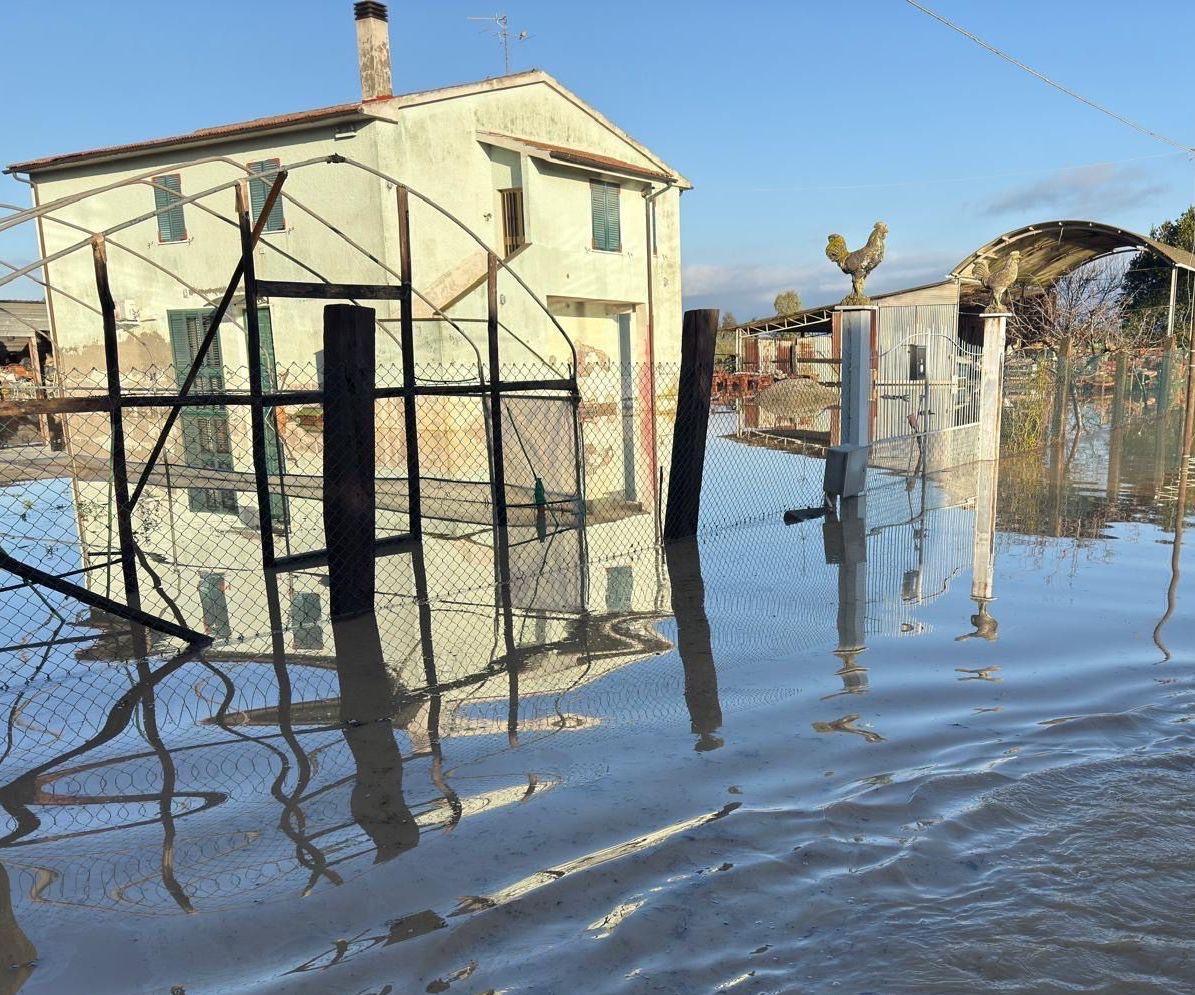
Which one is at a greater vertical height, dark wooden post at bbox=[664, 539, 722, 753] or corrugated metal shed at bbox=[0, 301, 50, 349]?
corrugated metal shed at bbox=[0, 301, 50, 349]

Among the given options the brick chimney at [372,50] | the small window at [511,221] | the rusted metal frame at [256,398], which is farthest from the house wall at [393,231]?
the rusted metal frame at [256,398]

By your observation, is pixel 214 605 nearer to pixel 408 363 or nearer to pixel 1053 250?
pixel 408 363

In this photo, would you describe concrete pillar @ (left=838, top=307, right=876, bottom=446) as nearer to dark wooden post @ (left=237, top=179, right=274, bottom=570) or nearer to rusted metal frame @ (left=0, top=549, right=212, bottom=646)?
dark wooden post @ (left=237, top=179, right=274, bottom=570)

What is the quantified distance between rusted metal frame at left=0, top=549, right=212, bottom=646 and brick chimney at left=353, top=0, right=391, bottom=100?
1726cm

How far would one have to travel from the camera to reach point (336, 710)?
519cm

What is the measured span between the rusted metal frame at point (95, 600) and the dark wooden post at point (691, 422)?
4563mm

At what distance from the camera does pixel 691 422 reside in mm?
9242

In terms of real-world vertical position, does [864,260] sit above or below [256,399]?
above

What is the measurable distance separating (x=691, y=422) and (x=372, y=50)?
15839 mm

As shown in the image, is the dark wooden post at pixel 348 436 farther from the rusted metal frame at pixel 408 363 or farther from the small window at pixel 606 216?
the small window at pixel 606 216

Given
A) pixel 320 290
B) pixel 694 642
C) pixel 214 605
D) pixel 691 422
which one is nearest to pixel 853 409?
pixel 691 422

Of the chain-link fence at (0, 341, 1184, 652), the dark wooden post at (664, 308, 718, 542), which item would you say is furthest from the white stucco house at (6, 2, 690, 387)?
the dark wooden post at (664, 308, 718, 542)

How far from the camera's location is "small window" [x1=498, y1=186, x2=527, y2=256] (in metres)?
23.5

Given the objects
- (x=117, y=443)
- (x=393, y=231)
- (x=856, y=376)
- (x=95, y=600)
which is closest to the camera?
(x=95, y=600)
